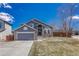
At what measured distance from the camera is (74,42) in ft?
13.2

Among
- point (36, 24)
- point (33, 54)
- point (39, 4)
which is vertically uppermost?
point (39, 4)

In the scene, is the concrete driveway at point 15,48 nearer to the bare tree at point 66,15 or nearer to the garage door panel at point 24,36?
the garage door panel at point 24,36

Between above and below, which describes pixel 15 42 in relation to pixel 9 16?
below

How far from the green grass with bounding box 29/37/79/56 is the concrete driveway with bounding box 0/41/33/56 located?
0.07 metres

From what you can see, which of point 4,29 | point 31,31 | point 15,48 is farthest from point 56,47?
point 4,29

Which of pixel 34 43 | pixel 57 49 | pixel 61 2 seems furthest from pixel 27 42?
pixel 61 2

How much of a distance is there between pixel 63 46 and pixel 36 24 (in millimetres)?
438

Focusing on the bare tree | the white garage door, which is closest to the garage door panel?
the white garage door

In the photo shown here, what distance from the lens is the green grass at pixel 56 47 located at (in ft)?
13.0

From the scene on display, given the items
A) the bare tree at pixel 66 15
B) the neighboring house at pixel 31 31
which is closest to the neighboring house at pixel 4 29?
the neighboring house at pixel 31 31

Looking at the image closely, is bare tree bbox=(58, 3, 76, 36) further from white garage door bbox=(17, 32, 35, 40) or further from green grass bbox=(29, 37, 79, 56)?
white garage door bbox=(17, 32, 35, 40)

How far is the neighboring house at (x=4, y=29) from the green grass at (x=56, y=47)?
1.21ft

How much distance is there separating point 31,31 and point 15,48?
0.30 m

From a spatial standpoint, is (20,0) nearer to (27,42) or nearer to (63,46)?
(27,42)
